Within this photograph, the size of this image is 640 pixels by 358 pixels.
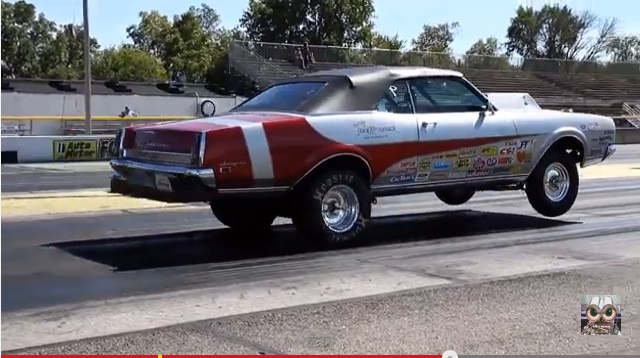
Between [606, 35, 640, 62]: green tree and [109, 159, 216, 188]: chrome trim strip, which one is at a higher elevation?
[606, 35, 640, 62]: green tree

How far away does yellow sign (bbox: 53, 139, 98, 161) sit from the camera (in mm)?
27094

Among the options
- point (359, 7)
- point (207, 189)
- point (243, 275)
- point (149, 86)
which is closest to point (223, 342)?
point (243, 275)

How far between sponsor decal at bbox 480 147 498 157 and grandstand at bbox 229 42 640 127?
1220 inches

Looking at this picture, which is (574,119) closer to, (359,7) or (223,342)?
(223,342)

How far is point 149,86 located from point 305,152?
49.2 meters

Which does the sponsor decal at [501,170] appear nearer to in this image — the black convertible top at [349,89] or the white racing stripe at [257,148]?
the black convertible top at [349,89]

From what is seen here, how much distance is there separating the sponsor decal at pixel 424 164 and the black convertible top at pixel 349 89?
2.52 feet

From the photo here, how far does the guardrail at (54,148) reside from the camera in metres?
26.2

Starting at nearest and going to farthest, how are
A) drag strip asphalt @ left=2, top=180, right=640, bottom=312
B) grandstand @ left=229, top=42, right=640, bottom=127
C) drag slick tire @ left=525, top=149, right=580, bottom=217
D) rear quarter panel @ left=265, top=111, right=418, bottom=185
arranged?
drag strip asphalt @ left=2, top=180, right=640, bottom=312
rear quarter panel @ left=265, top=111, right=418, bottom=185
drag slick tire @ left=525, top=149, right=580, bottom=217
grandstand @ left=229, top=42, right=640, bottom=127

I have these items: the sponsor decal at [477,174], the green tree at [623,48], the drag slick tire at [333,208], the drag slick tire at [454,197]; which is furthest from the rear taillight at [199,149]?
the green tree at [623,48]

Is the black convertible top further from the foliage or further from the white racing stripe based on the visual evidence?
the foliage

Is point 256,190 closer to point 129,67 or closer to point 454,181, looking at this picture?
point 454,181

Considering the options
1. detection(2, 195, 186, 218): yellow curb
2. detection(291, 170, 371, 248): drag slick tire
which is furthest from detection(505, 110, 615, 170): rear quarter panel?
detection(2, 195, 186, 218): yellow curb

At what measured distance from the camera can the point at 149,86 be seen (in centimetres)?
5644
